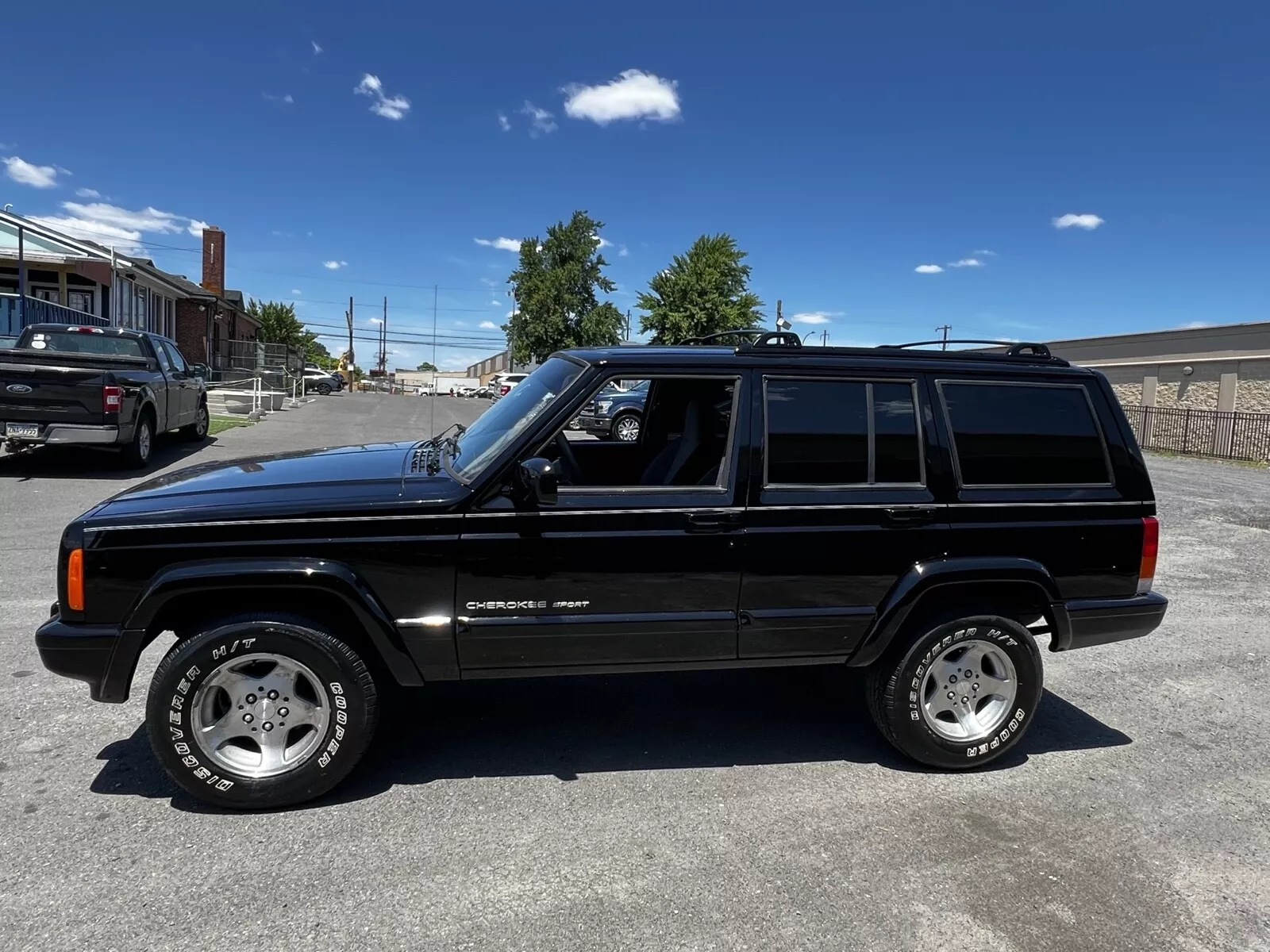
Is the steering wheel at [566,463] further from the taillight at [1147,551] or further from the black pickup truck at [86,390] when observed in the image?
the black pickup truck at [86,390]

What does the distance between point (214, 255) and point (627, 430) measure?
48252 millimetres

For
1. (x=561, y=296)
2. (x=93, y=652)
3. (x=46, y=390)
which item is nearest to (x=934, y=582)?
(x=93, y=652)

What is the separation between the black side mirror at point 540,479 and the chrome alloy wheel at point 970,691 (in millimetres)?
1927

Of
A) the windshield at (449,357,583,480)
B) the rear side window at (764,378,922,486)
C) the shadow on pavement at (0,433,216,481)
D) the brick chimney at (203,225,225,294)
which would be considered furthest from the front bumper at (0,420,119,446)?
the brick chimney at (203,225,225,294)

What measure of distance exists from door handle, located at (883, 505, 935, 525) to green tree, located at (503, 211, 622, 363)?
46794mm

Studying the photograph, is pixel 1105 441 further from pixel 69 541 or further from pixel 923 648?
pixel 69 541

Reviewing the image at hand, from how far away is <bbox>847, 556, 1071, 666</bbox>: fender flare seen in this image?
12.2ft

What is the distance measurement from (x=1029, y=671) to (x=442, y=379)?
95.8 meters

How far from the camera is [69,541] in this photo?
10.5 feet

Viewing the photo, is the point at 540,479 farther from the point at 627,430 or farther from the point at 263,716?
the point at 627,430

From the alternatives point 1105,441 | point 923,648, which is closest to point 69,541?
point 923,648

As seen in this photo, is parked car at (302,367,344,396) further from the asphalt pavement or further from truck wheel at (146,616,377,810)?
truck wheel at (146,616,377,810)

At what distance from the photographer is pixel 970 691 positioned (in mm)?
3932

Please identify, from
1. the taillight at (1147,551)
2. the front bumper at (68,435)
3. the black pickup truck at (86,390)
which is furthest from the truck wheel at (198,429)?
the taillight at (1147,551)
